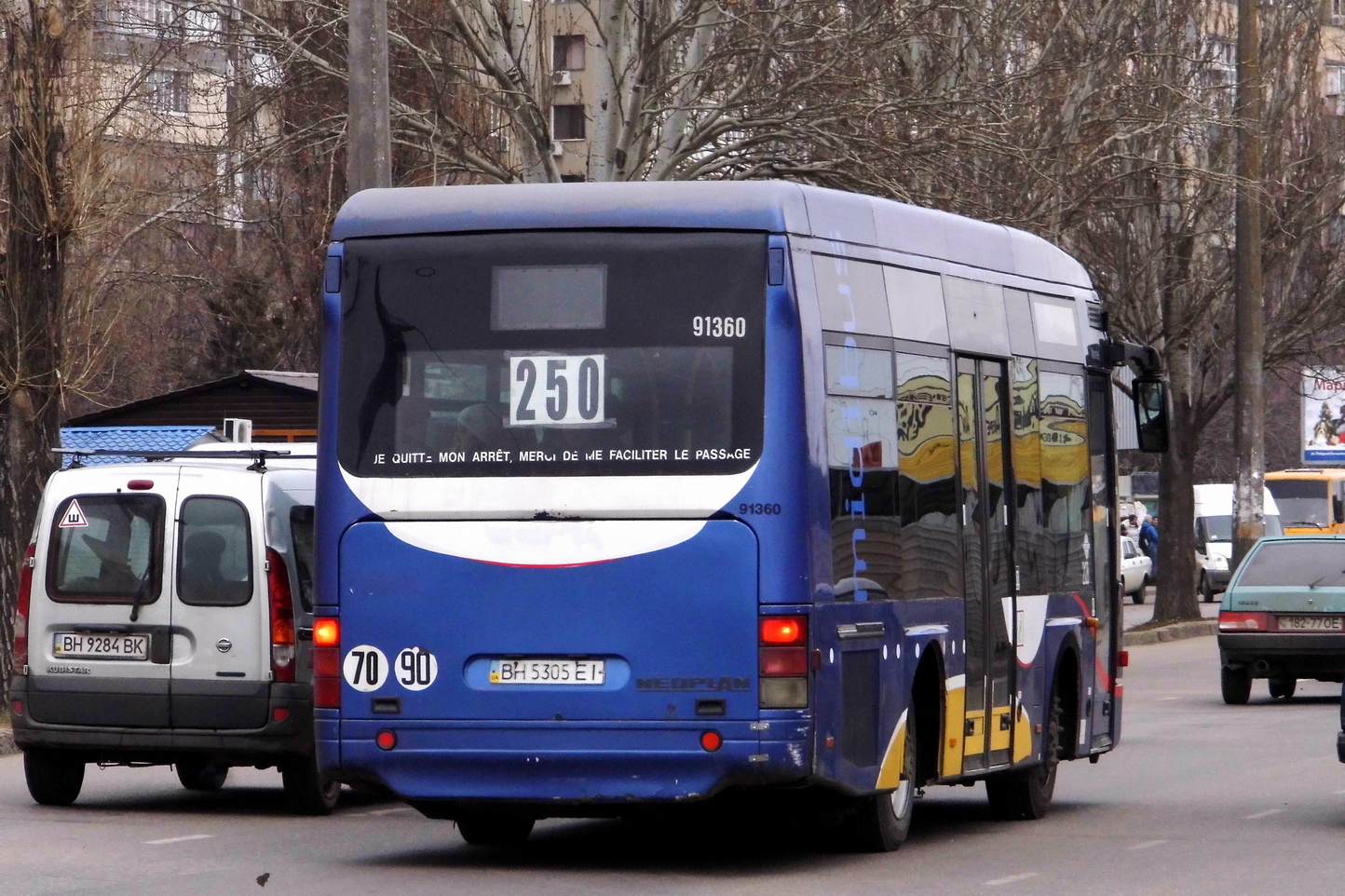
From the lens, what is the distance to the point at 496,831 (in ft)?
36.3

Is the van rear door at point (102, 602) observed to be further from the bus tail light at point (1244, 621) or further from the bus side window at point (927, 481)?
the bus tail light at point (1244, 621)

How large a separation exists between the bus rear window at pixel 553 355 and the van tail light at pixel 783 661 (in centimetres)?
66

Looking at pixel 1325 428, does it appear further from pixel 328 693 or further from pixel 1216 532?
pixel 328 693

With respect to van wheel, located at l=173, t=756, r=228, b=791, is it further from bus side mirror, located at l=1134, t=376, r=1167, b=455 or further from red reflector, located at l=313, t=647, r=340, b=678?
bus side mirror, located at l=1134, t=376, r=1167, b=455

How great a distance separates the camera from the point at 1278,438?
82500 mm

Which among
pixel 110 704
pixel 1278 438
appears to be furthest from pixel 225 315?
pixel 1278 438

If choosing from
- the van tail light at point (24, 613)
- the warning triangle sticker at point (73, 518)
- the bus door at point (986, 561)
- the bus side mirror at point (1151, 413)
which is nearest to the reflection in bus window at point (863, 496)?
the bus door at point (986, 561)

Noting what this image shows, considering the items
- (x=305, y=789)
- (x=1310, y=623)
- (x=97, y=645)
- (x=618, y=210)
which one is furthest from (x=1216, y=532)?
(x=618, y=210)

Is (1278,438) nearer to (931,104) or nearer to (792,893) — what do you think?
(931,104)

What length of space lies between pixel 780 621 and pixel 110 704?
184 inches

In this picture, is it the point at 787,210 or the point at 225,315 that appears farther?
the point at 225,315

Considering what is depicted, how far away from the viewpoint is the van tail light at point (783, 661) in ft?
30.3

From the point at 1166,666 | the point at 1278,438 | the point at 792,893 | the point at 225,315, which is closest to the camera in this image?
the point at 792,893

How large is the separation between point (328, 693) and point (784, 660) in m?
1.89
